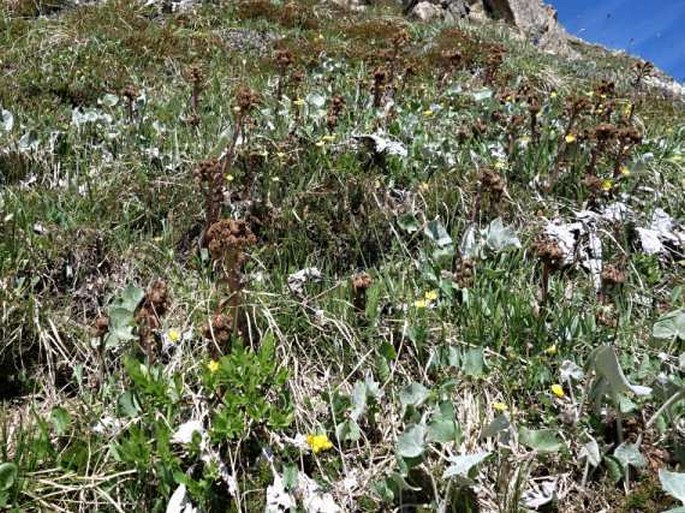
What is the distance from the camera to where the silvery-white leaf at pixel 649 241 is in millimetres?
3402

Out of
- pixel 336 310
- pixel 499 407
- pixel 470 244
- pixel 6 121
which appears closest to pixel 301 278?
pixel 336 310

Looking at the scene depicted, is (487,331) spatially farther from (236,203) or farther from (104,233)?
(104,233)

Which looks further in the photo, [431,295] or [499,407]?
[431,295]

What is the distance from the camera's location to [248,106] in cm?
327

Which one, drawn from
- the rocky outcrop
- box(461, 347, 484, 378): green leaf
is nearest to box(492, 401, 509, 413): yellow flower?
box(461, 347, 484, 378): green leaf

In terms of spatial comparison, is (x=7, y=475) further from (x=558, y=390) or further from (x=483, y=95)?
(x=483, y=95)

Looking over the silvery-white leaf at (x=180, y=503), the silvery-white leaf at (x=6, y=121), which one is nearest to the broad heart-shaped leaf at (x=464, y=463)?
the silvery-white leaf at (x=180, y=503)

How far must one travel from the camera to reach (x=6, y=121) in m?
4.29

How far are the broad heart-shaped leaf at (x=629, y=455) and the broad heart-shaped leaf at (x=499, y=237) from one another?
128 centimetres

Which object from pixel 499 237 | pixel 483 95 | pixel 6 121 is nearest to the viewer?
pixel 499 237

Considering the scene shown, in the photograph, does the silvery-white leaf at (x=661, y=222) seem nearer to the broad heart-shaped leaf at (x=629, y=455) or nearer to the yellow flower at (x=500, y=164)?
the yellow flower at (x=500, y=164)

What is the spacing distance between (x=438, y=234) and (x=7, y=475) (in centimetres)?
224

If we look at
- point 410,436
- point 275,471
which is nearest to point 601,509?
point 410,436

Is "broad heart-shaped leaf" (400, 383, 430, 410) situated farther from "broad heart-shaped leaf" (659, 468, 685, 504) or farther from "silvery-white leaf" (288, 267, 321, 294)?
"silvery-white leaf" (288, 267, 321, 294)
